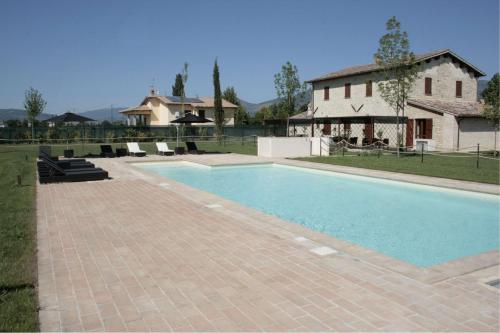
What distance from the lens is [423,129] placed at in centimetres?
2681

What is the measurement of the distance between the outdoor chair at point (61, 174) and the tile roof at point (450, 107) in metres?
21.4

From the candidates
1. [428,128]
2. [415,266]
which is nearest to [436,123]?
[428,128]

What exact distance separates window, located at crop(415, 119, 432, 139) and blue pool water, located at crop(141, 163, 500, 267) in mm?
14223

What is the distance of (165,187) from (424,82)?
2372 cm

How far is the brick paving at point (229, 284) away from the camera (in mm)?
3473

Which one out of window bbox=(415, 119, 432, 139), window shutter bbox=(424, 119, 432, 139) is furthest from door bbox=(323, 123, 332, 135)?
window shutter bbox=(424, 119, 432, 139)

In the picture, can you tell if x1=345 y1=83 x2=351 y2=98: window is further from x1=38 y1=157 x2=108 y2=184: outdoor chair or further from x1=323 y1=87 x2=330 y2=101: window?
x1=38 y1=157 x2=108 y2=184: outdoor chair

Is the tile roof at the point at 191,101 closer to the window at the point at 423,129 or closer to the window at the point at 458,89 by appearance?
Answer: the window at the point at 458,89

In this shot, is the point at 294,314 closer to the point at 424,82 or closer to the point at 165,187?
the point at 165,187

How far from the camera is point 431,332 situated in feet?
10.8

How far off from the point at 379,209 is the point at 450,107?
20582 mm

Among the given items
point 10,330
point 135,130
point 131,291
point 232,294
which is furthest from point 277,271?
point 135,130

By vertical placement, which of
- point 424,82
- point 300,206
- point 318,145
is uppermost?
point 424,82

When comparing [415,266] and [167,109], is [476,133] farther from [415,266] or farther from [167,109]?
[167,109]
